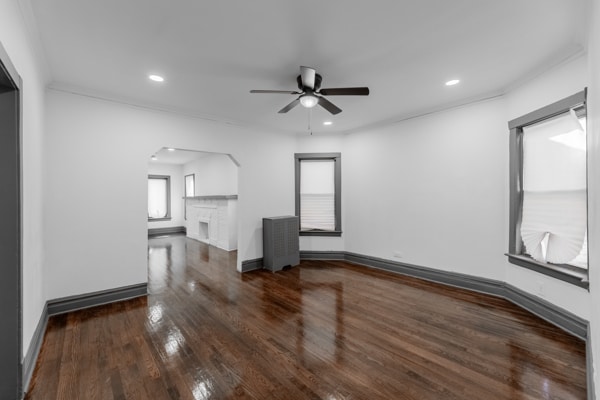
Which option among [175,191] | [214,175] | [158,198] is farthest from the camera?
[175,191]

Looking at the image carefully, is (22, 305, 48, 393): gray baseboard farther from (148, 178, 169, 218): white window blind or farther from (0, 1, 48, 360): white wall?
(148, 178, 169, 218): white window blind

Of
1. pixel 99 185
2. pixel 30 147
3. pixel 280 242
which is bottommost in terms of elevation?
pixel 280 242

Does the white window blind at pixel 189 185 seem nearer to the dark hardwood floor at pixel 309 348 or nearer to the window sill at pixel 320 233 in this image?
the window sill at pixel 320 233

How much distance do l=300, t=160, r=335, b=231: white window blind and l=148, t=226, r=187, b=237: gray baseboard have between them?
19.9 feet

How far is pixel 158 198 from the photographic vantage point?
31.1 ft

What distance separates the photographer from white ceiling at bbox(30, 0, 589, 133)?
1.85 m

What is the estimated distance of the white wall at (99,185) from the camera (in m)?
2.99

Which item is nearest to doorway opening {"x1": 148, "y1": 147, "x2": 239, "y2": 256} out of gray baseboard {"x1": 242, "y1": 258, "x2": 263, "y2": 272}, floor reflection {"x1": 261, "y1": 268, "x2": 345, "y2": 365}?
gray baseboard {"x1": 242, "y1": 258, "x2": 263, "y2": 272}

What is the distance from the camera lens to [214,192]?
24.4ft

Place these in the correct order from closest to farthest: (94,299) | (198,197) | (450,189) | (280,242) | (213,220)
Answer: (94,299) < (450,189) < (280,242) < (213,220) < (198,197)

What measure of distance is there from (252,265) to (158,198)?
6529 mm

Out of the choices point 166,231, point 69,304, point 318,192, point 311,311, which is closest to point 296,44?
point 311,311

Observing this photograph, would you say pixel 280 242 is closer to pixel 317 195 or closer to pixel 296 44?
pixel 317 195

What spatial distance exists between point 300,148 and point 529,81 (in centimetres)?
361
